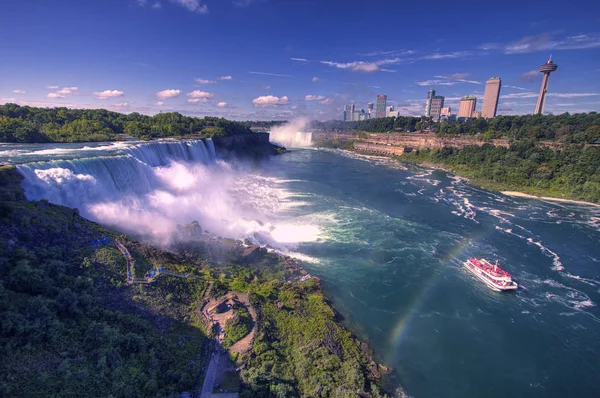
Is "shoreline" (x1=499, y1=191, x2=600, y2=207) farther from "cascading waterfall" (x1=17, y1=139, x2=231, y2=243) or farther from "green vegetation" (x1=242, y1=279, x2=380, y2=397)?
"green vegetation" (x1=242, y1=279, x2=380, y2=397)

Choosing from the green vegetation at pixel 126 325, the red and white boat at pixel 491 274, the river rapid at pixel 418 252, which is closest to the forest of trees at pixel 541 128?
the river rapid at pixel 418 252

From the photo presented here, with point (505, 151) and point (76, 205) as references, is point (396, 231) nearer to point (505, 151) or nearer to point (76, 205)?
point (76, 205)

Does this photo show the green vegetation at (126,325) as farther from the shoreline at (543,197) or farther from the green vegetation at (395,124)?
the green vegetation at (395,124)

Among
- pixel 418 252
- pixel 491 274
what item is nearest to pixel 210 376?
pixel 491 274

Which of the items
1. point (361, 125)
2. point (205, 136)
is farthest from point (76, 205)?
point (361, 125)

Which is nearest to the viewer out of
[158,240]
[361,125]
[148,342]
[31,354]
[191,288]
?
[31,354]

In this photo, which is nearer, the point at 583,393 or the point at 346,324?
the point at 583,393

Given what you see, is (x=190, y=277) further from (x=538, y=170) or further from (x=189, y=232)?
(x=538, y=170)
